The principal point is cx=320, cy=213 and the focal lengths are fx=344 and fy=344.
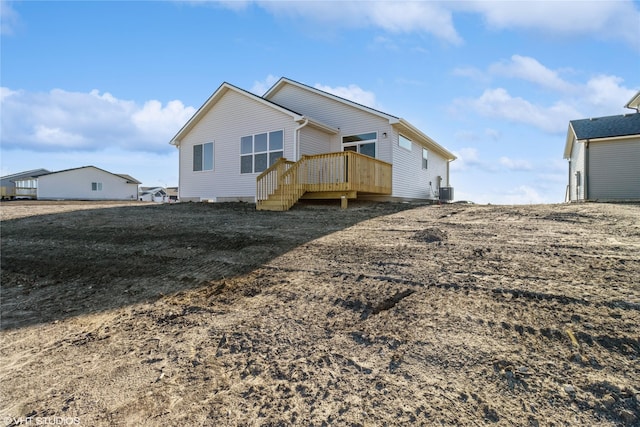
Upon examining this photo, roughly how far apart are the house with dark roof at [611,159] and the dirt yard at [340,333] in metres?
9.58

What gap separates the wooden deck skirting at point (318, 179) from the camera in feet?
38.6

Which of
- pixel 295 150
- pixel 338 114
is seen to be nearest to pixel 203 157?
pixel 295 150

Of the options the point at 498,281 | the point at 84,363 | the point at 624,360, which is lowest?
the point at 84,363

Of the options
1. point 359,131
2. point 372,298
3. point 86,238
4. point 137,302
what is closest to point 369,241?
point 372,298

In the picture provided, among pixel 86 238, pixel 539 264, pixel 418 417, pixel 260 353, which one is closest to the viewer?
pixel 418 417

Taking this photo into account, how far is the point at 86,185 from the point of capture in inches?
1590

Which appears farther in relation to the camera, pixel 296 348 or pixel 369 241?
pixel 369 241

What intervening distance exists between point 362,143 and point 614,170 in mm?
10439

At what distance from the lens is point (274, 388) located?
2.78 metres

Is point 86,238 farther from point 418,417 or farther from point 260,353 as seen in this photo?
point 418,417

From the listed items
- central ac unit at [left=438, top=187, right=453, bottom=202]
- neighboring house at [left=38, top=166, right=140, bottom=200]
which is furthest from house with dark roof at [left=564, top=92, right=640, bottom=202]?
neighboring house at [left=38, top=166, right=140, bottom=200]

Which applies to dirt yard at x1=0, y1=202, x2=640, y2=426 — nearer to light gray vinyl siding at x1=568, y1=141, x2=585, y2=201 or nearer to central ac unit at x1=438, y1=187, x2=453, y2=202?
light gray vinyl siding at x1=568, y1=141, x2=585, y2=201

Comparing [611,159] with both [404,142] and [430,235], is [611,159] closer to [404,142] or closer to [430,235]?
[404,142]

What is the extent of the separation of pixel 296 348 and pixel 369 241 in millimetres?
3545
